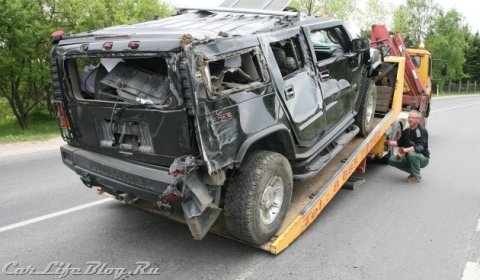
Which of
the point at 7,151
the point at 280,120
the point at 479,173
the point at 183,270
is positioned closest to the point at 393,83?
the point at 479,173

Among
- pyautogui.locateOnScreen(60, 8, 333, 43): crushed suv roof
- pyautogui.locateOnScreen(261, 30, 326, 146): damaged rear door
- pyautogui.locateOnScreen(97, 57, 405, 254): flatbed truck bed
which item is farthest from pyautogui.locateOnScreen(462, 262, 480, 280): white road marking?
pyautogui.locateOnScreen(60, 8, 333, 43): crushed suv roof

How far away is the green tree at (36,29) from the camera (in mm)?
12297

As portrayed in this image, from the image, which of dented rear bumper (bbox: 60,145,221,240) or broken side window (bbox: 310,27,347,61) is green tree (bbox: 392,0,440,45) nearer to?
broken side window (bbox: 310,27,347,61)

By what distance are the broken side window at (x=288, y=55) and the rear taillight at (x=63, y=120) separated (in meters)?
2.28

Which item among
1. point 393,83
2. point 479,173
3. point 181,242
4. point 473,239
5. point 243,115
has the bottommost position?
point 479,173

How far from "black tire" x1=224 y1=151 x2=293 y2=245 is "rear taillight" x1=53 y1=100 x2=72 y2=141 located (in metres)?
1.86

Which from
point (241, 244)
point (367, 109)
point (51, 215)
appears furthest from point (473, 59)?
point (51, 215)

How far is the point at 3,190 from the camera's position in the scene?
6.21 meters

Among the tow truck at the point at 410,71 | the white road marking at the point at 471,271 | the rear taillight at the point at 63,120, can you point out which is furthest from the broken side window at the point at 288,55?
the tow truck at the point at 410,71

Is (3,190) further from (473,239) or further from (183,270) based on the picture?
(473,239)

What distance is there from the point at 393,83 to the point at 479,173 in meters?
2.23

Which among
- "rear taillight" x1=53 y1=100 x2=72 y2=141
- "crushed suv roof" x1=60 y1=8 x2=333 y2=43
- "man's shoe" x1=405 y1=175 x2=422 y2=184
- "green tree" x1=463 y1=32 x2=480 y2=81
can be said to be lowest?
"green tree" x1=463 y1=32 x2=480 y2=81

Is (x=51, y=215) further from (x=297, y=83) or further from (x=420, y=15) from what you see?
(x=420, y=15)

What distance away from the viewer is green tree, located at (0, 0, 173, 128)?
40.3 feet
